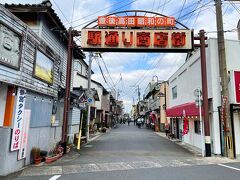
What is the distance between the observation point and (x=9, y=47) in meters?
8.11

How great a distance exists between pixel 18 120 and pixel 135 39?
833cm

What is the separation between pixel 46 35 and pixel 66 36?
273 centimetres

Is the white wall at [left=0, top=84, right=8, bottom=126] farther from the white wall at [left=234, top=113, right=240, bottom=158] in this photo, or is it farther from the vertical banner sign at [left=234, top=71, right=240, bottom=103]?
the white wall at [left=234, top=113, right=240, bottom=158]

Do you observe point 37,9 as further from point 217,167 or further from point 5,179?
point 217,167

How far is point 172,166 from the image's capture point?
9523mm

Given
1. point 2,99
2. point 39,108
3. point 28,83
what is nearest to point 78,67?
point 39,108

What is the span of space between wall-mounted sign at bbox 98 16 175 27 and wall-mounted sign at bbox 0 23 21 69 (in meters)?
6.33

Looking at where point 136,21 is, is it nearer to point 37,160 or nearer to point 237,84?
point 237,84

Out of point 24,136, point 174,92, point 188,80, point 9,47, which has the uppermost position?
point 188,80

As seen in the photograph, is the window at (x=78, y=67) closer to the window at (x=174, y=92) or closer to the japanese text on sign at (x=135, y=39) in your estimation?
the window at (x=174, y=92)

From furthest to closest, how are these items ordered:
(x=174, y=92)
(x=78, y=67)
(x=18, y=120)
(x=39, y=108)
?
(x=78, y=67)
(x=174, y=92)
(x=39, y=108)
(x=18, y=120)

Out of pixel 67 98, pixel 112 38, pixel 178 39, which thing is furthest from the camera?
pixel 178 39

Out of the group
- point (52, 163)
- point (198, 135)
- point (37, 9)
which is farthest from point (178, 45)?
point (52, 163)

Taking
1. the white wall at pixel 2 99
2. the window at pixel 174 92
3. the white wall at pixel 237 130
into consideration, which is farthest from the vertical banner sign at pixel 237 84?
the window at pixel 174 92
